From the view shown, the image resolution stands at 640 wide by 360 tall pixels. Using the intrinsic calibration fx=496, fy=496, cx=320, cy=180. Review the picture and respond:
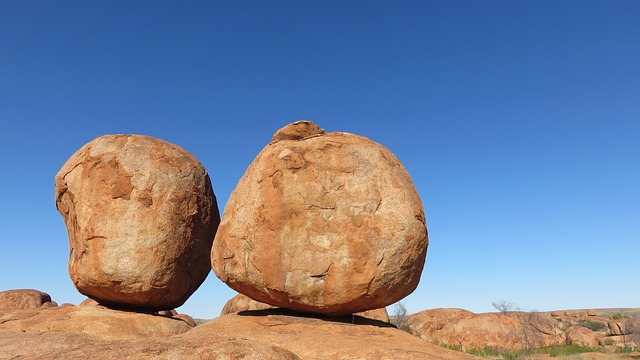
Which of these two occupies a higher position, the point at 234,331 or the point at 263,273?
the point at 263,273

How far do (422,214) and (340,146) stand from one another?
1696mm

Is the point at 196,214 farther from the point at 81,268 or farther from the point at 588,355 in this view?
the point at 588,355

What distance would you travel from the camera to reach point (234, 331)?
24.5 ft

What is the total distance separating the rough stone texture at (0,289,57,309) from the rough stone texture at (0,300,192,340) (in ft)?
25.7

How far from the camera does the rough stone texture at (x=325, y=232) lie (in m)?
7.46

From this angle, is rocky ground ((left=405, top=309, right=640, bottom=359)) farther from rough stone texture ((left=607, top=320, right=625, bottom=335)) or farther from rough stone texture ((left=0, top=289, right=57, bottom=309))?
rough stone texture ((left=0, top=289, right=57, bottom=309))

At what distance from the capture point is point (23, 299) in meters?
17.5

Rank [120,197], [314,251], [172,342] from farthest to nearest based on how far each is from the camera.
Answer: [120,197] < [314,251] < [172,342]

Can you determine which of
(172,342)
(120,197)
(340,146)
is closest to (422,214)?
(340,146)

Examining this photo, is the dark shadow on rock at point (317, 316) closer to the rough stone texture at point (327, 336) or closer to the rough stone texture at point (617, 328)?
the rough stone texture at point (327, 336)

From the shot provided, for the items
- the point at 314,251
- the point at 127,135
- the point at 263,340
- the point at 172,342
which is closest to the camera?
the point at 172,342

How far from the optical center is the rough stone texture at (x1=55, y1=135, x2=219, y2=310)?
962 cm

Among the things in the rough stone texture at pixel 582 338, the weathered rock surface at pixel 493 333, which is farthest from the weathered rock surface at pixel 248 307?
the rough stone texture at pixel 582 338

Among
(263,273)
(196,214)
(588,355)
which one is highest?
(196,214)
